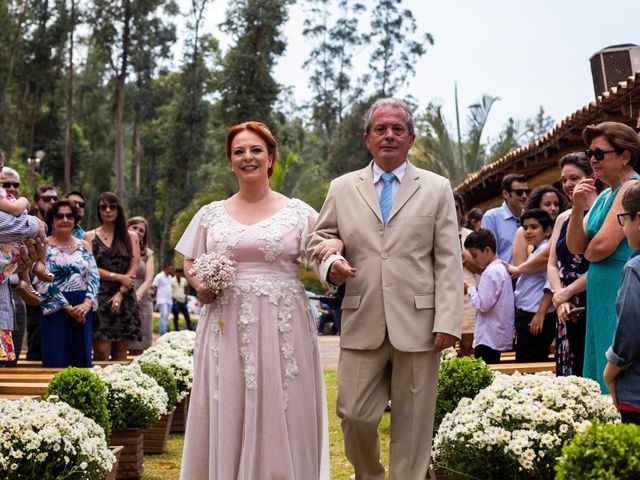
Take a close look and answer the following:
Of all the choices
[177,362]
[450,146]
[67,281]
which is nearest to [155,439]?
[177,362]

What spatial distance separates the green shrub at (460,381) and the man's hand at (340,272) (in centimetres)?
188

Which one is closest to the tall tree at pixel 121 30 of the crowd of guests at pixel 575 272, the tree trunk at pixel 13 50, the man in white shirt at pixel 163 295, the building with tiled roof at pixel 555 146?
the tree trunk at pixel 13 50

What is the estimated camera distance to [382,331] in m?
4.54

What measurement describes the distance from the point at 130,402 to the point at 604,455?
13.5 ft

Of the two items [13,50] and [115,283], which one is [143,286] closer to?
[115,283]

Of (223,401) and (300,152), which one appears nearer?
(223,401)

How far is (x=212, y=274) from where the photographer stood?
4.97m

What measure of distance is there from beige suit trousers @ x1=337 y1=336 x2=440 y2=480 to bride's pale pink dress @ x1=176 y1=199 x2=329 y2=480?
511mm

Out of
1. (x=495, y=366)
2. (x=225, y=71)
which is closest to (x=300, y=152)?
(x=225, y=71)

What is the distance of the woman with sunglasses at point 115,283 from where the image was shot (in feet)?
29.8

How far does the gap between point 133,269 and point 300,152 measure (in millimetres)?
56142

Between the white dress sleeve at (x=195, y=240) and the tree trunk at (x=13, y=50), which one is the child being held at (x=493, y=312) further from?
the tree trunk at (x=13, y=50)

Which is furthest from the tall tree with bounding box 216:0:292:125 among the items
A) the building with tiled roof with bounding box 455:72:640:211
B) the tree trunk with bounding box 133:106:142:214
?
the building with tiled roof with bounding box 455:72:640:211

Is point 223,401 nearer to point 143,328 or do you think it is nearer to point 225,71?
point 143,328
